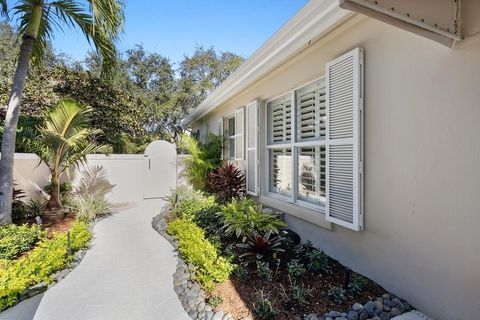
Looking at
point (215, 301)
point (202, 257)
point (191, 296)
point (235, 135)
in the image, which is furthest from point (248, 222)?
point (235, 135)

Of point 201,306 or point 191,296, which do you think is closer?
point 201,306

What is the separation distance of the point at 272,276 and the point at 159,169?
27.5ft

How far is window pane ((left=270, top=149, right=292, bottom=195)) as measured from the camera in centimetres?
591

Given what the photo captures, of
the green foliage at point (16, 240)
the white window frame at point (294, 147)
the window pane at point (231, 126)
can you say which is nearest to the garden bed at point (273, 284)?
the white window frame at point (294, 147)

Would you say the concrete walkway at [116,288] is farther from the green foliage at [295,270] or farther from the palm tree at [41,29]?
the palm tree at [41,29]

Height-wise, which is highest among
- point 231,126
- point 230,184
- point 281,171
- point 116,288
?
point 231,126

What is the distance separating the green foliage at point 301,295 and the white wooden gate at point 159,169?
28.6 feet

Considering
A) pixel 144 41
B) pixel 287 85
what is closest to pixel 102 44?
pixel 287 85

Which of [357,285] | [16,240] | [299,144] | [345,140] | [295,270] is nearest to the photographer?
[357,285]

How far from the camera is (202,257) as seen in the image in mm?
4121

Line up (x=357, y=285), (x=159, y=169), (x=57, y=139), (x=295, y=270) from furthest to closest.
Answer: (x=159, y=169)
(x=57, y=139)
(x=295, y=270)
(x=357, y=285)

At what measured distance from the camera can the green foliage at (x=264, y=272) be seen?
148 inches

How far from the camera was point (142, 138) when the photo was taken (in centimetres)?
1795

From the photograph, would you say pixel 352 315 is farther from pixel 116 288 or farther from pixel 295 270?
pixel 116 288
